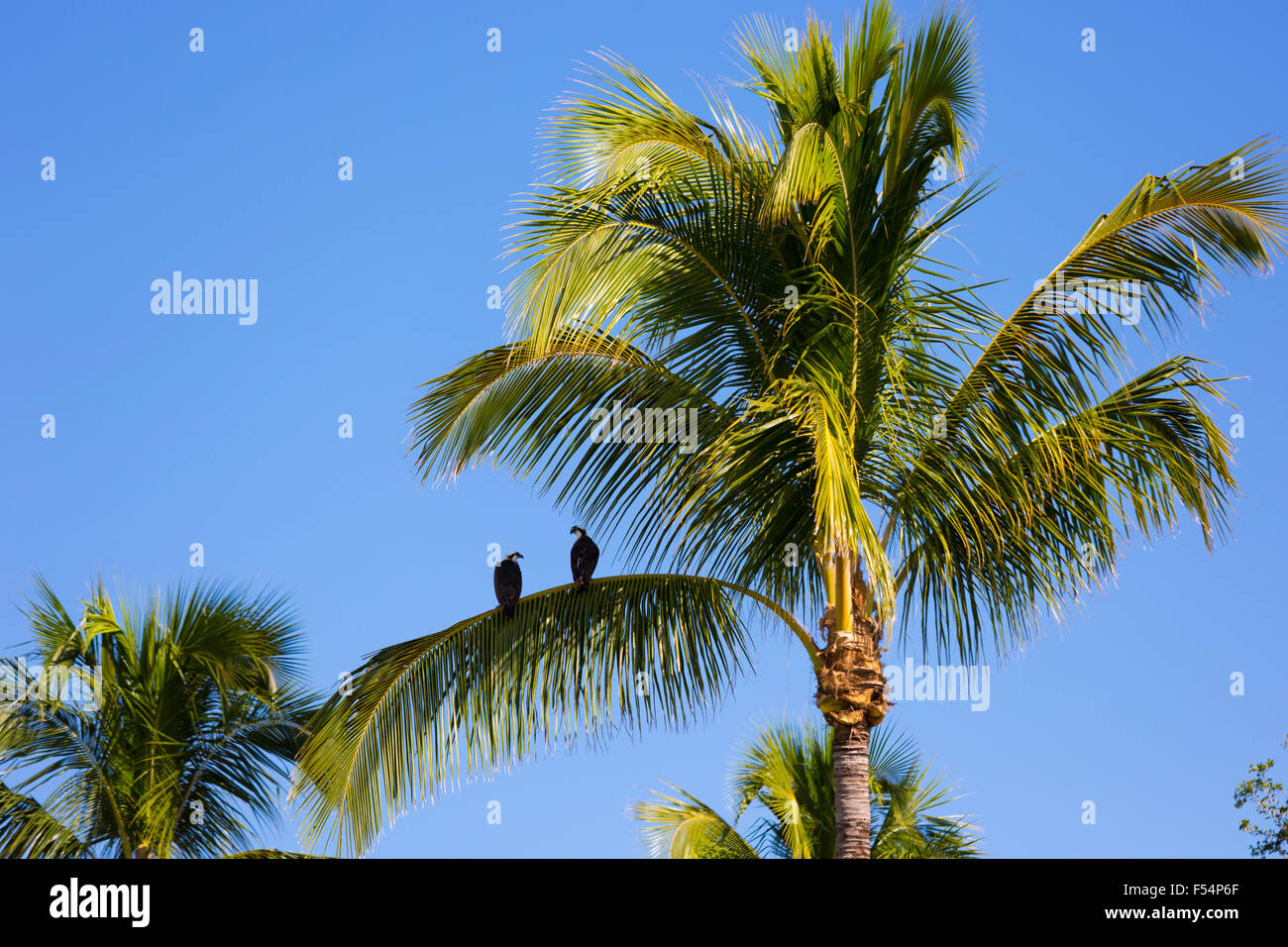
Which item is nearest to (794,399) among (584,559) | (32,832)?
(584,559)

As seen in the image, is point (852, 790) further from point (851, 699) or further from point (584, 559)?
point (584, 559)

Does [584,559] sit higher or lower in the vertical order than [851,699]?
higher

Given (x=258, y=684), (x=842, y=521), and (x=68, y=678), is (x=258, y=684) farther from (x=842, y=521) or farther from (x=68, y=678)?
(x=842, y=521)

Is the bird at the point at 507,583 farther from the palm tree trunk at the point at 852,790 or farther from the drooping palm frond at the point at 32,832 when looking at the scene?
the drooping palm frond at the point at 32,832

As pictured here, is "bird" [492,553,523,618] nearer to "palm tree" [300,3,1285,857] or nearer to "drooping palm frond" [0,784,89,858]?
"palm tree" [300,3,1285,857]

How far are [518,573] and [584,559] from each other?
457mm

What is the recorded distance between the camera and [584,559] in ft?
26.7

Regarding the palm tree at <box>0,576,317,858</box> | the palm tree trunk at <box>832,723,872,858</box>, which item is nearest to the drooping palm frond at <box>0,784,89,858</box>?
the palm tree at <box>0,576,317,858</box>

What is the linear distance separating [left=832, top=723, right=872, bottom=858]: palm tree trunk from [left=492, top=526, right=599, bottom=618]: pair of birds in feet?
6.03

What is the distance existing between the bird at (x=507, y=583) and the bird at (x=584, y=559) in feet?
1.23
